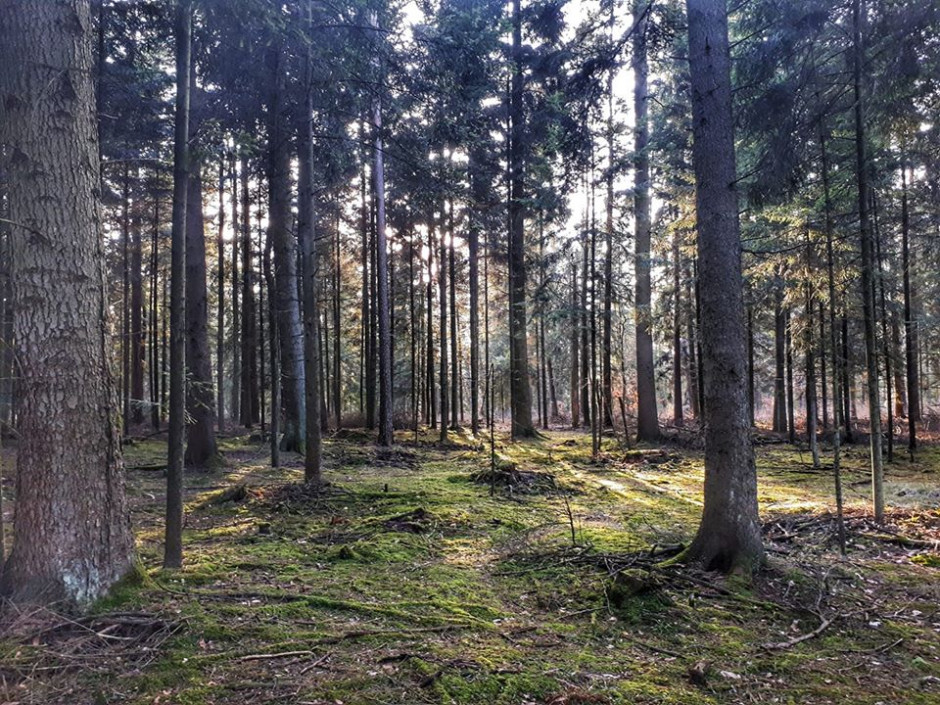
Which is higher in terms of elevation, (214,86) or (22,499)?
(214,86)

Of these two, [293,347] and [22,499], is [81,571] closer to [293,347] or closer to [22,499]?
[22,499]

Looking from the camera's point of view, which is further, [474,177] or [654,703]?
[474,177]

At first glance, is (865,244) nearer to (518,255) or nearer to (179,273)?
(179,273)

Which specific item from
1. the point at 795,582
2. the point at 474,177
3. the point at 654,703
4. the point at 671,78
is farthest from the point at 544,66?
the point at 671,78

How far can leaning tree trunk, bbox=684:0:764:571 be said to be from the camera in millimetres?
5328

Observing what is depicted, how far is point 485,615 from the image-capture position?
4.60m

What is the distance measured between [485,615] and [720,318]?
3.47 m

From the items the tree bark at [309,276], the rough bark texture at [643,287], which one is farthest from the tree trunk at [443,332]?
the tree bark at [309,276]

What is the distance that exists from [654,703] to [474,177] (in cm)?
1628

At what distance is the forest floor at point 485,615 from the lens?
3.40m

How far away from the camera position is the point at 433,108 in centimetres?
1089

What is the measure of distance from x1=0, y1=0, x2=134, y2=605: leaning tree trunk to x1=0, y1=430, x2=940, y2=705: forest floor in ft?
1.37

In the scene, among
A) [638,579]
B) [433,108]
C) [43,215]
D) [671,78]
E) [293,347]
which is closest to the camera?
[43,215]

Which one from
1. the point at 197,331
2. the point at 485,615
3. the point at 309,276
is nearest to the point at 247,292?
the point at 197,331
